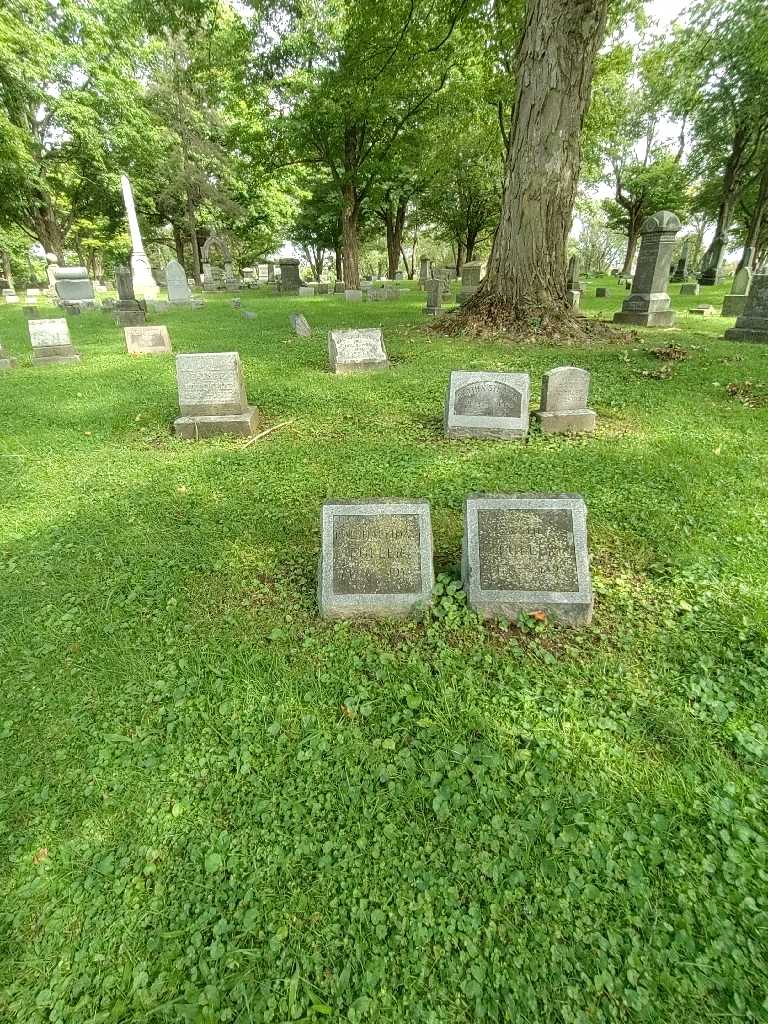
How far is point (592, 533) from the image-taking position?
3.78 m

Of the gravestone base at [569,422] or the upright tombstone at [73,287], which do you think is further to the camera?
the upright tombstone at [73,287]

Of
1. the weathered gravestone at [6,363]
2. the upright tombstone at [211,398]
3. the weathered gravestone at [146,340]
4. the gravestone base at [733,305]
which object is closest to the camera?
the upright tombstone at [211,398]

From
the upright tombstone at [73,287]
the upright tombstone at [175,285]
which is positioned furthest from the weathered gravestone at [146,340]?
the upright tombstone at [73,287]

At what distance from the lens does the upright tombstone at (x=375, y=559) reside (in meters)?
3.04

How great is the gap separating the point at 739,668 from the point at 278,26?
23.1 metres

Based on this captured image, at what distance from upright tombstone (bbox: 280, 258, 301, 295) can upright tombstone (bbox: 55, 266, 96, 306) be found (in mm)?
9097

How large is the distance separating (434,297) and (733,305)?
846cm

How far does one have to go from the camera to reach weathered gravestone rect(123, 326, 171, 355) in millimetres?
10844

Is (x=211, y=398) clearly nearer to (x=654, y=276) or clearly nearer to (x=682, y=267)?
(x=654, y=276)

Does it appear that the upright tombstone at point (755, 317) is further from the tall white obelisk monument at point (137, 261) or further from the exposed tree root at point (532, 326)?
the tall white obelisk monument at point (137, 261)

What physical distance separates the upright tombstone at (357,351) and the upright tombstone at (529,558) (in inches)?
243

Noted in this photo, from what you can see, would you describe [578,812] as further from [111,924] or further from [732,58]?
[732,58]

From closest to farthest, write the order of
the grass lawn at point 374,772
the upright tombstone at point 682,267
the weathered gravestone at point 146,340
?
the grass lawn at point 374,772 → the weathered gravestone at point 146,340 → the upright tombstone at point 682,267

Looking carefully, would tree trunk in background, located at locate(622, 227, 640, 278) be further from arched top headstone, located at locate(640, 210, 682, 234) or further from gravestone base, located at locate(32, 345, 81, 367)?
gravestone base, located at locate(32, 345, 81, 367)
